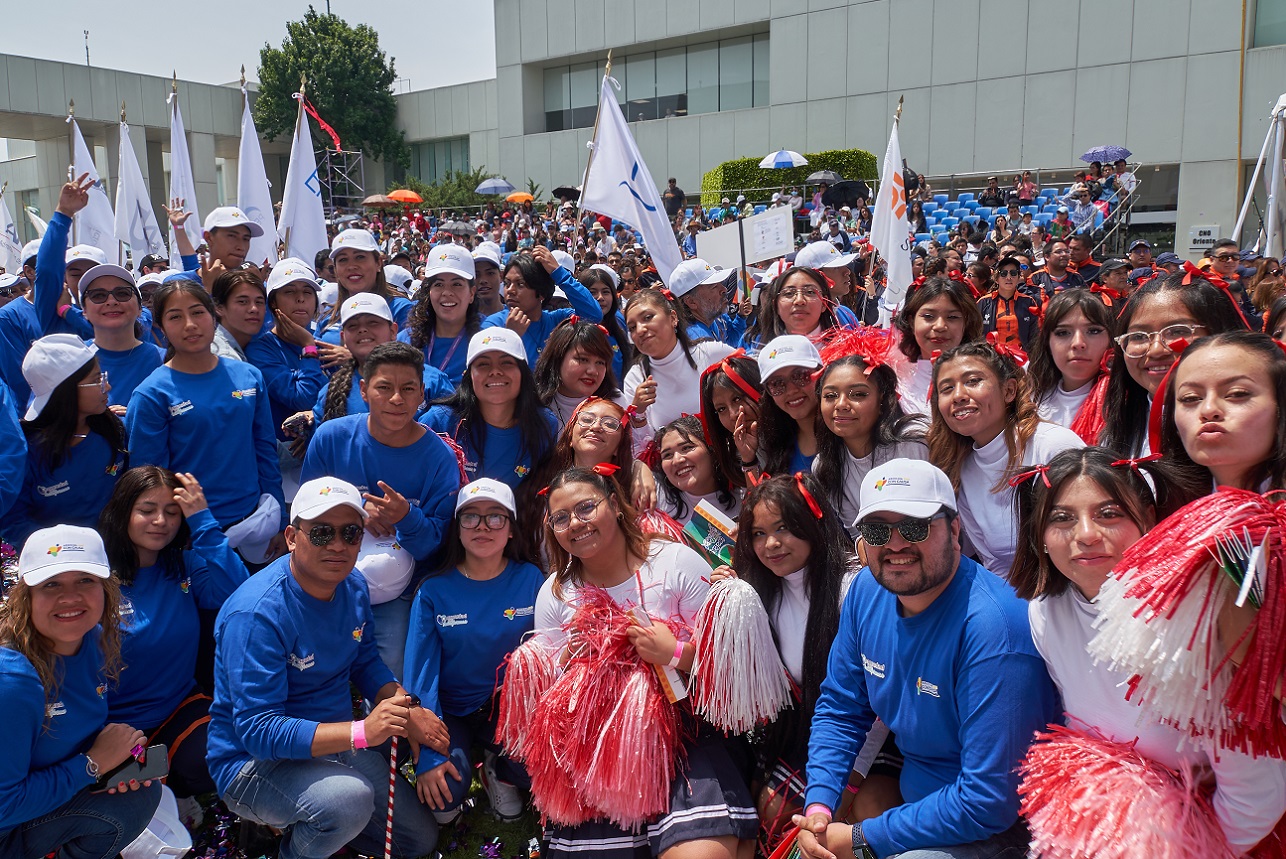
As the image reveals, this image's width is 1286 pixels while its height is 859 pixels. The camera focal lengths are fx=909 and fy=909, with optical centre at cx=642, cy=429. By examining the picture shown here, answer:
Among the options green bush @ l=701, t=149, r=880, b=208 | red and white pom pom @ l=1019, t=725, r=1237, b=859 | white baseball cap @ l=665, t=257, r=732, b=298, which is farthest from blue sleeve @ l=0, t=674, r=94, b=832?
green bush @ l=701, t=149, r=880, b=208

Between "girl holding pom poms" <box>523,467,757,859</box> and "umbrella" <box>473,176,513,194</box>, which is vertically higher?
"umbrella" <box>473,176,513,194</box>

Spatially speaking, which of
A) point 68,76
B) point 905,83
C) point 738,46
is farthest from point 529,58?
point 68,76

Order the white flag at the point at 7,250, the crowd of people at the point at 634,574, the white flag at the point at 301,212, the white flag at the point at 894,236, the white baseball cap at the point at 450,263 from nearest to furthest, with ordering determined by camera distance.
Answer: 1. the crowd of people at the point at 634,574
2. the white baseball cap at the point at 450,263
3. the white flag at the point at 894,236
4. the white flag at the point at 301,212
5. the white flag at the point at 7,250

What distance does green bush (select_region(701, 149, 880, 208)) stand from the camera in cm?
2616

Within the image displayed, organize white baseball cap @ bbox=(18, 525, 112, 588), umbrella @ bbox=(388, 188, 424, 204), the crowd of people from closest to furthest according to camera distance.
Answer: the crowd of people < white baseball cap @ bbox=(18, 525, 112, 588) < umbrella @ bbox=(388, 188, 424, 204)

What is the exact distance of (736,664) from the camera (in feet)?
11.4

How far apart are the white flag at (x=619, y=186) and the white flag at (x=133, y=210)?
633 cm

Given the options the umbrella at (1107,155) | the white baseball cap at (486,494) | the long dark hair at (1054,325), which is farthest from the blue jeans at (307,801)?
the umbrella at (1107,155)

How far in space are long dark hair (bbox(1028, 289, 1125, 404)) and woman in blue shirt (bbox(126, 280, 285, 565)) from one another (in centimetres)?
386

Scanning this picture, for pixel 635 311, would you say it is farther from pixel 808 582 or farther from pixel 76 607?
pixel 76 607

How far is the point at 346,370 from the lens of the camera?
5.11 metres

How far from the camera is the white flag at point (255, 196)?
8734 millimetres

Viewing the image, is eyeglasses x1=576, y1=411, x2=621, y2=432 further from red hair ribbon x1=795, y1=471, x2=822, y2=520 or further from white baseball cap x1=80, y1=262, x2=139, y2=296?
white baseball cap x1=80, y1=262, x2=139, y2=296

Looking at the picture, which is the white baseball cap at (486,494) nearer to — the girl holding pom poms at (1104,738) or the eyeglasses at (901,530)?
the eyeglasses at (901,530)
